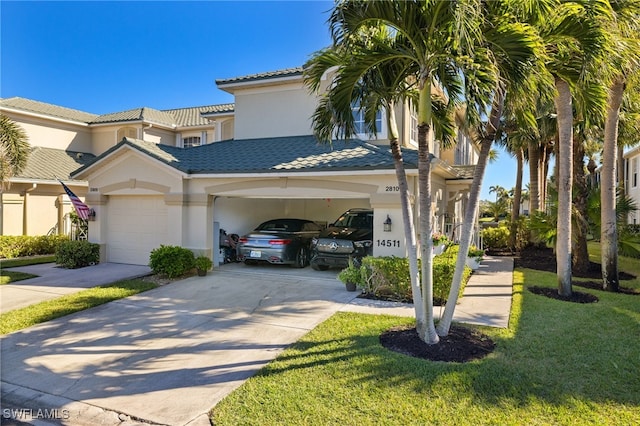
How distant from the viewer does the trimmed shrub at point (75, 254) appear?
12.8 m

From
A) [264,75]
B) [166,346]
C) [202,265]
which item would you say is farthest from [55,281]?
[264,75]

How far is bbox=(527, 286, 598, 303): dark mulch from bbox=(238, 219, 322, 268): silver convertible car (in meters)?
6.58

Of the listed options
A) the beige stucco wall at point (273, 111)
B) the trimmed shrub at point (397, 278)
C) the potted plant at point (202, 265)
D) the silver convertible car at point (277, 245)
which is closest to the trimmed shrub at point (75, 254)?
the potted plant at point (202, 265)

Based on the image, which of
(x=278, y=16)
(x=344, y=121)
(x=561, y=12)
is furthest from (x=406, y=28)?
(x=278, y=16)

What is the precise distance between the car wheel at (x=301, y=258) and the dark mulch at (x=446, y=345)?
633 cm

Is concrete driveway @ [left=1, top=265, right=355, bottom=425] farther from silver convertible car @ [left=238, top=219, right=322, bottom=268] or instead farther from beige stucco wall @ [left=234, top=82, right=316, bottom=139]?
beige stucco wall @ [left=234, top=82, right=316, bottom=139]

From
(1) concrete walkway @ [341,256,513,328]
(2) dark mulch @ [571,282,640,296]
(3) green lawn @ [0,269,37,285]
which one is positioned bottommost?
(1) concrete walkway @ [341,256,513,328]

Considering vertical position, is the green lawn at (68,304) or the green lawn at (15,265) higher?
the green lawn at (15,265)

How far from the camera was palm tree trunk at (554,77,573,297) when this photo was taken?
9.04 meters

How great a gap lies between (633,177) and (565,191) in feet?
73.2

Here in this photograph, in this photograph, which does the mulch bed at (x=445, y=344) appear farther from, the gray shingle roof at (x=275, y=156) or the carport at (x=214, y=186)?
the gray shingle roof at (x=275, y=156)

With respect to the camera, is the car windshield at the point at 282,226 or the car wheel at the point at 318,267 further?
the car windshield at the point at 282,226

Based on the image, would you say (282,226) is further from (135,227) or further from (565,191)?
(565,191)

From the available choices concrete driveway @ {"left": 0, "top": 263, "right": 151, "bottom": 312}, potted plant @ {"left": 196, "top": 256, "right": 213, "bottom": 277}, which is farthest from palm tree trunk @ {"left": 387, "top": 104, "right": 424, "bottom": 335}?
concrete driveway @ {"left": 0, "top": 263, "right": 151, "bottom": 312}
